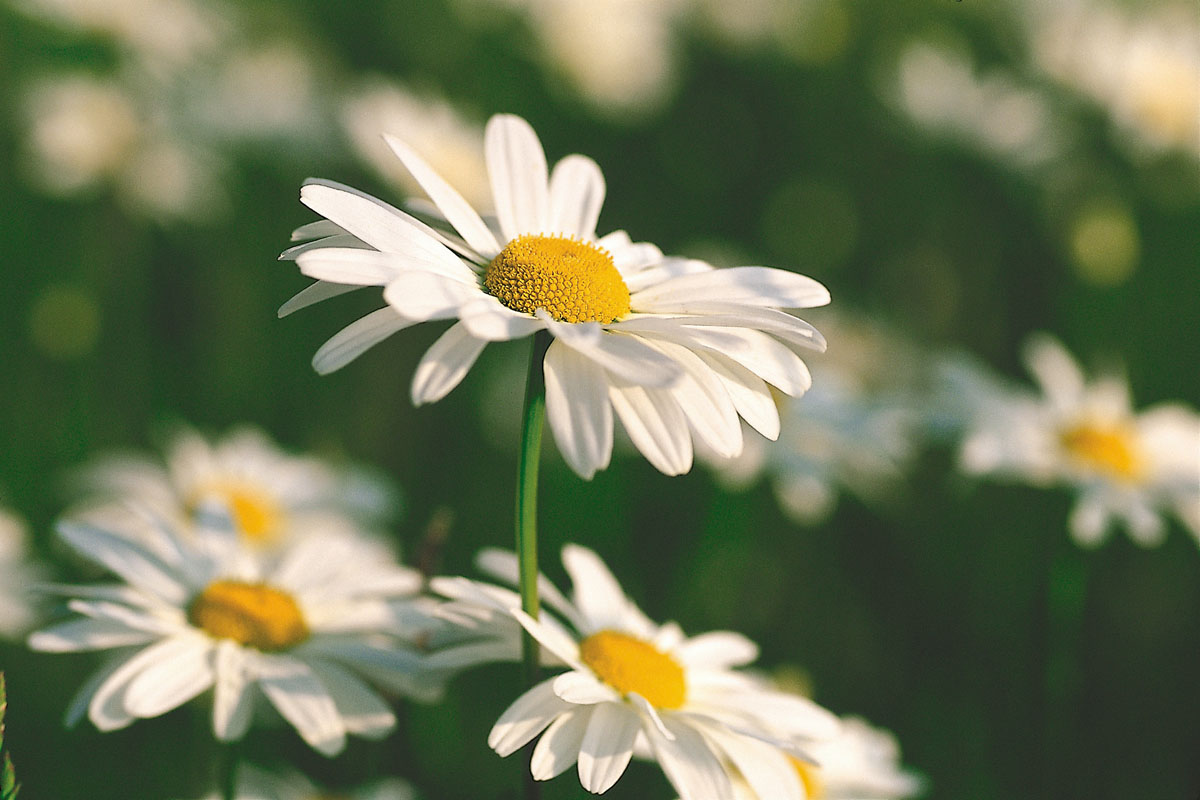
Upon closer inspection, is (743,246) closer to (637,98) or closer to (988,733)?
(637,98)

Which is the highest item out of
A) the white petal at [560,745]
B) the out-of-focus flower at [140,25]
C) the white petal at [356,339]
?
the out-of-focus flower at [140,25]

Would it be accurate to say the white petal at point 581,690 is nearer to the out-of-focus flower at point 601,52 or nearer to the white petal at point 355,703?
the white petal at point 355,703

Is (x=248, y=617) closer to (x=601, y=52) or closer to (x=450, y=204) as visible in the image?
(x=450, y=204)

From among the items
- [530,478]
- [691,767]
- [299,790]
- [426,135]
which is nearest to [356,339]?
[530,478]

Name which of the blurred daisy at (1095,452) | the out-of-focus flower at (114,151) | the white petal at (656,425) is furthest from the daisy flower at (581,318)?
the out-of-focus flower at (114,151)

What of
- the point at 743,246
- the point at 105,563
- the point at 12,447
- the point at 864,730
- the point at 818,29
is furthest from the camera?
the point at 818,29

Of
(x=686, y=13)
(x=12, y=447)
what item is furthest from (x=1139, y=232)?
(x=12, y=447)

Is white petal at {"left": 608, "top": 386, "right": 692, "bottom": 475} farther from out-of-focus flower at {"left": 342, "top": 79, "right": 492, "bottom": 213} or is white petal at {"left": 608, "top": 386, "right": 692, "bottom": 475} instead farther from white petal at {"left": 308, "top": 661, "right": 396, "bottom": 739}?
out-of-focus flower at {"left": 342, "top": 79, "right": 492, "bottom": 213}
